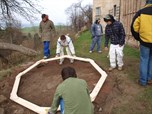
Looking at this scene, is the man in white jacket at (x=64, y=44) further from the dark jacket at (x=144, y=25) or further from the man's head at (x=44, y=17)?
the dark jacket at (x=144, y=25)

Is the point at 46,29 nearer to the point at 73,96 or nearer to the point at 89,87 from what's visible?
the point at 89,87

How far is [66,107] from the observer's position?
2932mm

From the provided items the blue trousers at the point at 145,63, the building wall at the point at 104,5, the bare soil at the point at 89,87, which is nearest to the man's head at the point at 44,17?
the bare soil at the point at 89,87

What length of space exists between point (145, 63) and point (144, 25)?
92 cm

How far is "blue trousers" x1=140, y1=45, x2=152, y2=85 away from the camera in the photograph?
5.03 meters

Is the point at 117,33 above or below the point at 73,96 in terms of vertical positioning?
above

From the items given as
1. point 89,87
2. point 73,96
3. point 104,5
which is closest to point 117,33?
point 89,87

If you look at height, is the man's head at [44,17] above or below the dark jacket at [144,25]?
above

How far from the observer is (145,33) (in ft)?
16.0

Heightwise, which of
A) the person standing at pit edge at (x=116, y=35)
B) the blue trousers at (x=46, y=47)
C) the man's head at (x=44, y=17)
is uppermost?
the man's head at (x=44, y=17)

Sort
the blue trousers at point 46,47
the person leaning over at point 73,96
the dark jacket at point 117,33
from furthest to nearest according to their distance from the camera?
the blue trousers at point 46,47 → the dark jacket at point 117,33 → the person leaning over at point 73,96

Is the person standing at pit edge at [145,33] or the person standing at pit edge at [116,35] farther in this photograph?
the person standing at pit edge at [116,35]

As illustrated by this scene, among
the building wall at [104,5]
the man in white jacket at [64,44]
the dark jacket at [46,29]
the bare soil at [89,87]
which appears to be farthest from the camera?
Result: the building wall at [104,5]

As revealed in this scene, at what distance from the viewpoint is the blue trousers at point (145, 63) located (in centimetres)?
503
